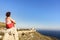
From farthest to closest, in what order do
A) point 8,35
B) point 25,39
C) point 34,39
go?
1. point 34,39
2. point 25,39
3. point 8,35

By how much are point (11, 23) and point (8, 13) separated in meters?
0.64

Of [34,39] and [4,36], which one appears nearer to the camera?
[4,36]

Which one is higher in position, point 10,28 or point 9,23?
point 9,23

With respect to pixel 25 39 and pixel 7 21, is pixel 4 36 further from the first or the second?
pixel 25 39

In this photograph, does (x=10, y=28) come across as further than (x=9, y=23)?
No

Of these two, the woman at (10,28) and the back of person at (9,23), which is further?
the back of person at (9,23)

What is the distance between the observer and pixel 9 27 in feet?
42.4

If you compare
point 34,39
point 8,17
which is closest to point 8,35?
point 8,17

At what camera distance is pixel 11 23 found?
13.2 m

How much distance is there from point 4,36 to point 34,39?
3816 cm

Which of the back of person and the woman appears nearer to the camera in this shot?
the woman

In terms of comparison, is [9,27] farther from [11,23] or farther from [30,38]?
[30,38]

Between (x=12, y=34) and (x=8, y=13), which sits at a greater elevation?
(x=8, y=13)

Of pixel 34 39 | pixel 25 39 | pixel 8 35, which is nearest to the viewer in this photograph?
pixel 8 35
